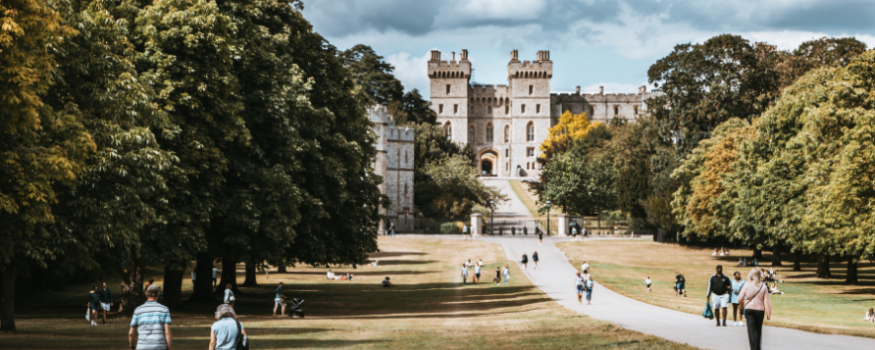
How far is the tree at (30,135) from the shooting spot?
1157 centimetres

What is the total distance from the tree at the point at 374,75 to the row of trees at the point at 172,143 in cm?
4939

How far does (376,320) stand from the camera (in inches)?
764

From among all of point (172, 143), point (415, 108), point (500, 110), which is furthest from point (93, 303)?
point (500, 110)

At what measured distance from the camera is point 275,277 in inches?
1453

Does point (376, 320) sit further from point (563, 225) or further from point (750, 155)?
point (563, 225)

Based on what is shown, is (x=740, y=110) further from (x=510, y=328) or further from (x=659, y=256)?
(x=510, y=328)

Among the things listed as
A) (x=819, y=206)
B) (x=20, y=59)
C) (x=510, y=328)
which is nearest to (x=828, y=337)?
(x=510, y=328)

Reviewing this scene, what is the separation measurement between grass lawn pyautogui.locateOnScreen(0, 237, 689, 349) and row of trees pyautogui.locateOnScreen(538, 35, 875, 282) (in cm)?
1091

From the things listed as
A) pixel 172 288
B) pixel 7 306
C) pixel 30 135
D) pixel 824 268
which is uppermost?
pixel 30 135

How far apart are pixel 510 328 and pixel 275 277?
2243 centimetres

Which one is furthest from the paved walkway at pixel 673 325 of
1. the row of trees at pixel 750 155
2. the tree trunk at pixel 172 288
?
the tree trunk at pixel 172 288

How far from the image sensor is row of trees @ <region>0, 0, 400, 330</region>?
1224 centimetres

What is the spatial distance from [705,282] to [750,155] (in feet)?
22.2

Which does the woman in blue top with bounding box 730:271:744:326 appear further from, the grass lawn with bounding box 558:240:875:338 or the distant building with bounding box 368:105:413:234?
the distant building with bounding box 368:105:413:234
